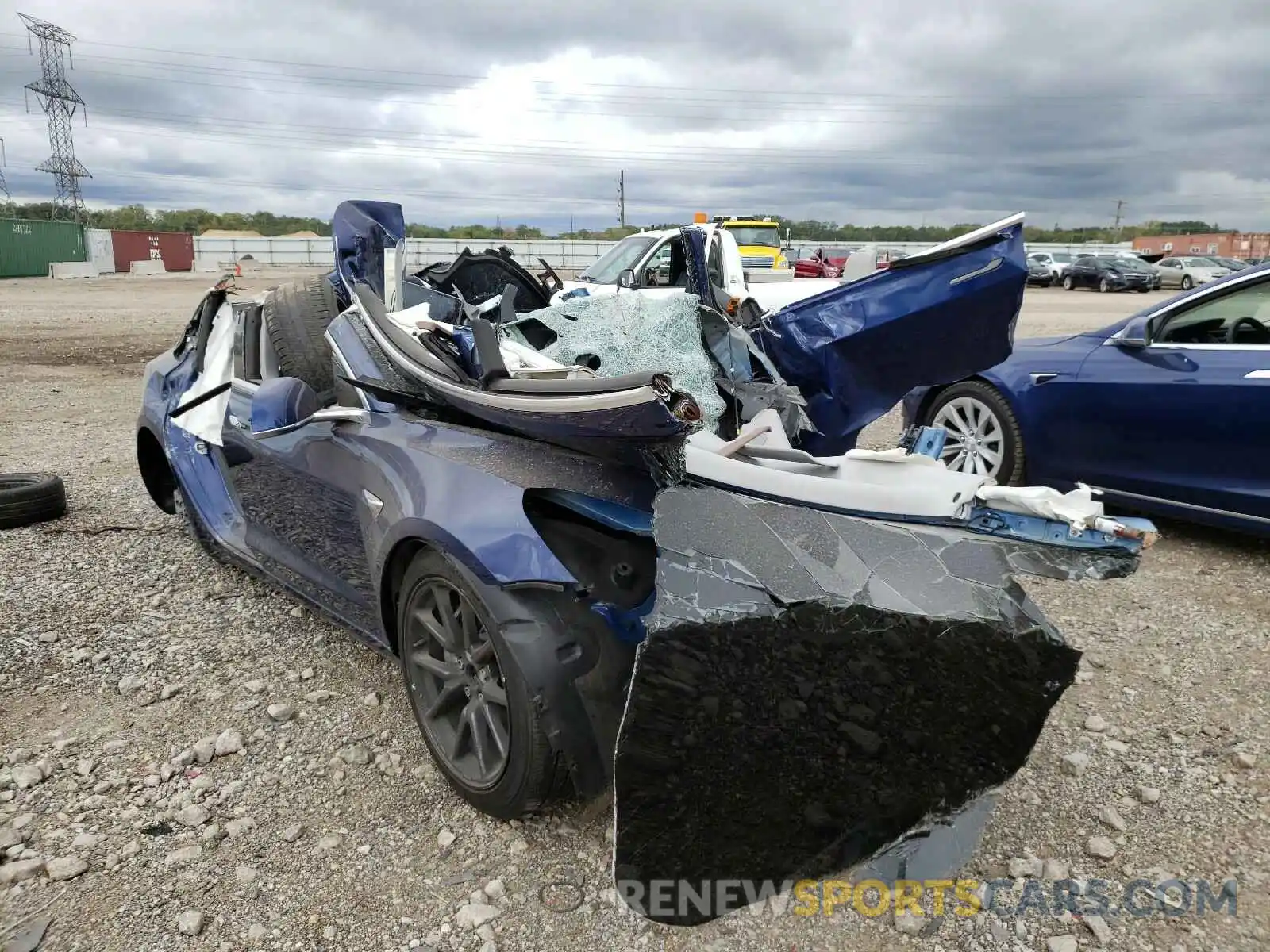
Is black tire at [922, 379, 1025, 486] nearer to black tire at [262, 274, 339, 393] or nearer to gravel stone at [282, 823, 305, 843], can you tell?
black tire at [262, 274, 339, 393]

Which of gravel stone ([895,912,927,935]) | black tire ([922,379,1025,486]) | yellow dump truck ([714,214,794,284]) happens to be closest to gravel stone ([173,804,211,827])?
gravel stone ([895,912,927,935])

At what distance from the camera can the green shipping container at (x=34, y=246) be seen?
37406 mm

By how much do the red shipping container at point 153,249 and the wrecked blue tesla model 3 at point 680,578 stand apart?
48.8m

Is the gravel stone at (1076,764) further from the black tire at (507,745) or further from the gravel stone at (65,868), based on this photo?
the gravel stone at (65,868)

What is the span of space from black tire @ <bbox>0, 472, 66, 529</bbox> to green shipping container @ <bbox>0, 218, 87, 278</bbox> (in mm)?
40288

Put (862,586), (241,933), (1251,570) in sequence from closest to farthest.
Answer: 1. (862,586)
2. (241,933)
3. (1251,570)

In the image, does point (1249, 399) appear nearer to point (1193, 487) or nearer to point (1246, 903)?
point (1193, 487)

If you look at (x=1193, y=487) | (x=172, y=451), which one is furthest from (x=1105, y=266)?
(x=172, y=451)

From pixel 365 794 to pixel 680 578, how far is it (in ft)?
4.43

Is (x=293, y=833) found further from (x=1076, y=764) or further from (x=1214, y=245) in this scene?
(x=1214, y=245)

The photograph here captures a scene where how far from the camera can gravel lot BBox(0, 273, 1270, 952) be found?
7.11 ft

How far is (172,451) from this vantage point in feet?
14.4

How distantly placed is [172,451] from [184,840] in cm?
244

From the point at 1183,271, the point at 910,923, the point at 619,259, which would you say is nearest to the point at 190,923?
the point at 910,923
